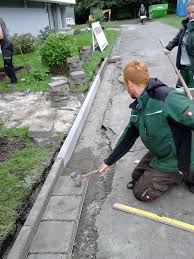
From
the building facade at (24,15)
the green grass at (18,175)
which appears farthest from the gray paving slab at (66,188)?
the building facade at (24,15)

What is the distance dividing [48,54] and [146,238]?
6737mm

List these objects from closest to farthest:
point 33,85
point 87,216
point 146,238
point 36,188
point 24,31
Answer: point 146,238 → point 87,216 → point 36,188 → point 33,85 → point 24,31

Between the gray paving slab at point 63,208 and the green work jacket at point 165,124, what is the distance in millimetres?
953

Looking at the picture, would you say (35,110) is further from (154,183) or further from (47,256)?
(47,256)

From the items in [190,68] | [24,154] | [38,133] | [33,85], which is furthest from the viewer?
[33,85]

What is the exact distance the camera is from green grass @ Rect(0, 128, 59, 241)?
3.43 meters

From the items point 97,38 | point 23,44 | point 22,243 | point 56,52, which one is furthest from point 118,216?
point 23,44

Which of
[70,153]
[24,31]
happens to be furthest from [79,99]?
[24,31]

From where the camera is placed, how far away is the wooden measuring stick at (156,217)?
3.19 meters

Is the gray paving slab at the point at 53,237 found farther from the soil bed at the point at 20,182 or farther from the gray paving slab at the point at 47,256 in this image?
the soil bed at the point at 20,182

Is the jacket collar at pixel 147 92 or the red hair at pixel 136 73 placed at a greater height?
the red hair at pixel 136 73

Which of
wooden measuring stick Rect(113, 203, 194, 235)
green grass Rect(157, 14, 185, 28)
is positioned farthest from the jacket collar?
green grass Rect(157, 14, 185, 28)

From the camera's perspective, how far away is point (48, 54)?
888 centimetres

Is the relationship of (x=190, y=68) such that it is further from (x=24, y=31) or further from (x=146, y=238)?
(x=24, y=31)
